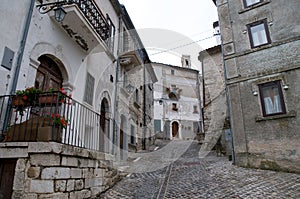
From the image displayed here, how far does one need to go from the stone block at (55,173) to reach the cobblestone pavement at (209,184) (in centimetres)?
160

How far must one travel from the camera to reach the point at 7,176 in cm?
397

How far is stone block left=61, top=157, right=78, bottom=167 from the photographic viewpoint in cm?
421

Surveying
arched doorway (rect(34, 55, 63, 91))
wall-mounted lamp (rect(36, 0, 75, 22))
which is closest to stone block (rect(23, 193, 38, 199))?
arched doorway (rect(34, 55, 63, 91))

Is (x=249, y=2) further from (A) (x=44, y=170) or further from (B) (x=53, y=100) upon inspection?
(A) (x=44, y=170)

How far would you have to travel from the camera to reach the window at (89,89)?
789 centimetres

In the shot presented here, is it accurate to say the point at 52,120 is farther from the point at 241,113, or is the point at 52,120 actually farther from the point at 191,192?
the point at 241,113

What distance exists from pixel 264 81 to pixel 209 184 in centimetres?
460

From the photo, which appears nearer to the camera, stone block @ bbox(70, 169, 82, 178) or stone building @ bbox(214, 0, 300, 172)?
stone block @ bbox(70, 169, 82, 178)

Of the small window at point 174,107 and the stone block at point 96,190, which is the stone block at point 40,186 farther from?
the small window at point 174,107

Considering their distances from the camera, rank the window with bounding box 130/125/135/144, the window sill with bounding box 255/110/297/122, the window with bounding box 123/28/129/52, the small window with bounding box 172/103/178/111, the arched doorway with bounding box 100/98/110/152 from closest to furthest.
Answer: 1. the window sill with bounding box 255/110/297/122
2. the arched doorway with bounding box 100/98/110/152
3. the window with bounding box 123/28/129/52
4. the window with bounding box 130/125/135/144
5. the small window with bounding box 172/103/178/111

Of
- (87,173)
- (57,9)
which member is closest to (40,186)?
(87,173)

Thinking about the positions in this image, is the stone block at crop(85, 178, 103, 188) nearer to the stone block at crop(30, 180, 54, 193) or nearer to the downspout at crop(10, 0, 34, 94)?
the stone block at crop(30, 180, 54, 193)

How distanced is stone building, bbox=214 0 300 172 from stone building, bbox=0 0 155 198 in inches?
199

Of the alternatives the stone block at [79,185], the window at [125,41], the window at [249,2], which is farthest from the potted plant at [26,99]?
the window at [249,2]
